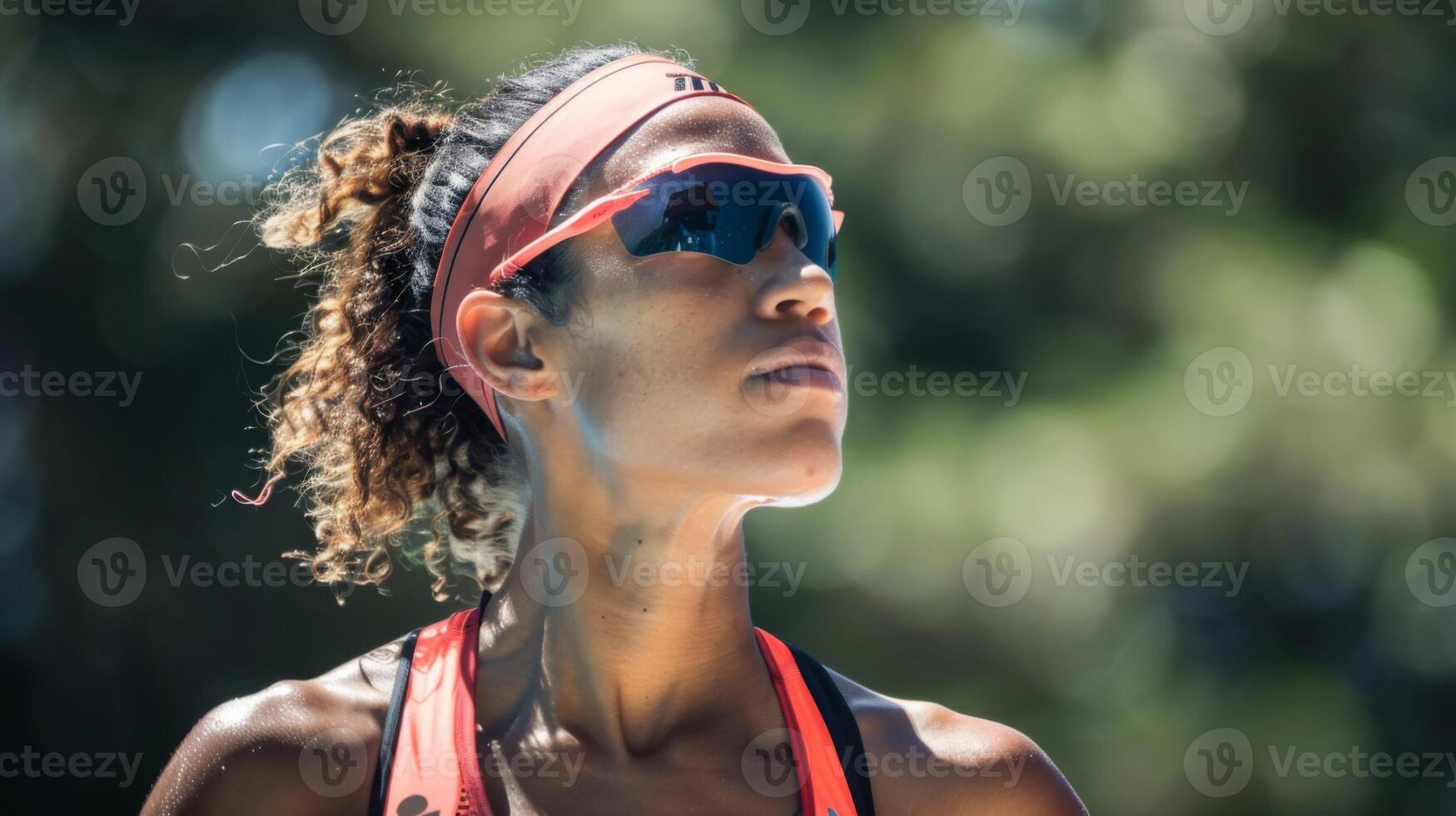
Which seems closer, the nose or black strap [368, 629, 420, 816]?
black strap [368, 629, 420, 816]

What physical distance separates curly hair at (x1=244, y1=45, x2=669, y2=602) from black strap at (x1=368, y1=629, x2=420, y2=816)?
1.81ft

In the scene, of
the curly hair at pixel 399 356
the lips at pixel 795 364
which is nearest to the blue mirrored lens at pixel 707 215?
the lips at pixel 795 364

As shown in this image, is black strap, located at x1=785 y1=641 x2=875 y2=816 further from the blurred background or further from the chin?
the blurred background

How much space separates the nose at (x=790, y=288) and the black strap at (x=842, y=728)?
67cm

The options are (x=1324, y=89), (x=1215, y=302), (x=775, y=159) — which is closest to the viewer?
(x=775, y=159)

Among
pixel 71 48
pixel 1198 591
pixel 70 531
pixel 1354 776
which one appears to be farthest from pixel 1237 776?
pixel 71 48

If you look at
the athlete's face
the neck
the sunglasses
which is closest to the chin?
the athlete's face

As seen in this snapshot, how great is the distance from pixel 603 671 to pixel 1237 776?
5.30 metres

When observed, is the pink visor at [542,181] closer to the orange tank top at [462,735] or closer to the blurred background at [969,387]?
the orange tank top at [462,735]

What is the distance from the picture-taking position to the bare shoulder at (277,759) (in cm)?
219

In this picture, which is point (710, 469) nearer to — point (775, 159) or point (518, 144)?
point (775, 159)

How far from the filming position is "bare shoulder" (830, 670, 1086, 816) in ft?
7.86

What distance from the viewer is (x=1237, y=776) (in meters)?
6.73

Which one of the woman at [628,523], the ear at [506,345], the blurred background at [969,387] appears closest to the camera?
the woman at [628,523]
